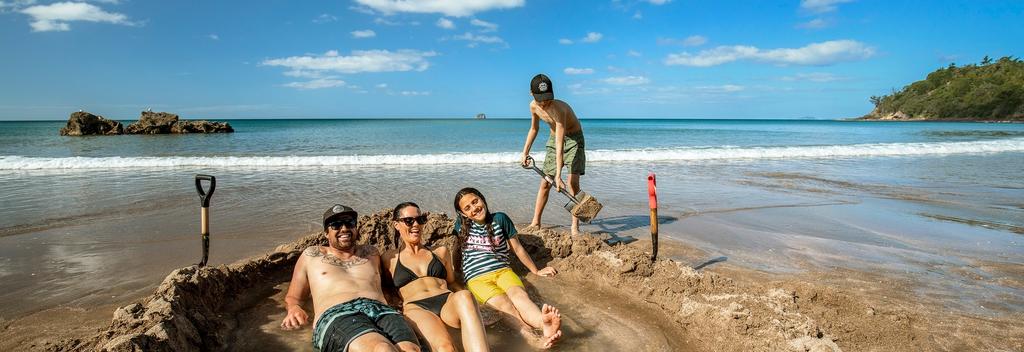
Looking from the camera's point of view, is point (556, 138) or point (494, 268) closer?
point (494, 268)

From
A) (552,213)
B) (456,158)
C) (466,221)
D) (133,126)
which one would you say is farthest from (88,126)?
(466,221)

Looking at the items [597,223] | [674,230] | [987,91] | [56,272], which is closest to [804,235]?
[674,230]

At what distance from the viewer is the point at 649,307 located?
3.86m

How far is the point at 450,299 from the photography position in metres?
3.21

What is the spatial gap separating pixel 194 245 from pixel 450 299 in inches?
150

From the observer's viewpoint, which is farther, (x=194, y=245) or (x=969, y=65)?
(x=969, y=65)

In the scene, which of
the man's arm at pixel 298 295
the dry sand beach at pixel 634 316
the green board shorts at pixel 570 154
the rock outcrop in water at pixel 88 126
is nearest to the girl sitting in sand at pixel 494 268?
the dry sand beach at pixel 634 316

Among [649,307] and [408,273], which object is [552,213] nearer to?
[649,307]

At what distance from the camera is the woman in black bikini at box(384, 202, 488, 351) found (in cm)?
292

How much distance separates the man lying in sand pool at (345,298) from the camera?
8.87 ft

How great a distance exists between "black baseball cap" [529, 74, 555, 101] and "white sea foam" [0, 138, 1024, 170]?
9.73 m

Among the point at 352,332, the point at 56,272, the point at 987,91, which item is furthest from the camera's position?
the point at 987,91

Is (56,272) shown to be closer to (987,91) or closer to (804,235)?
(804,235)

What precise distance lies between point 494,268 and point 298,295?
1.42m
